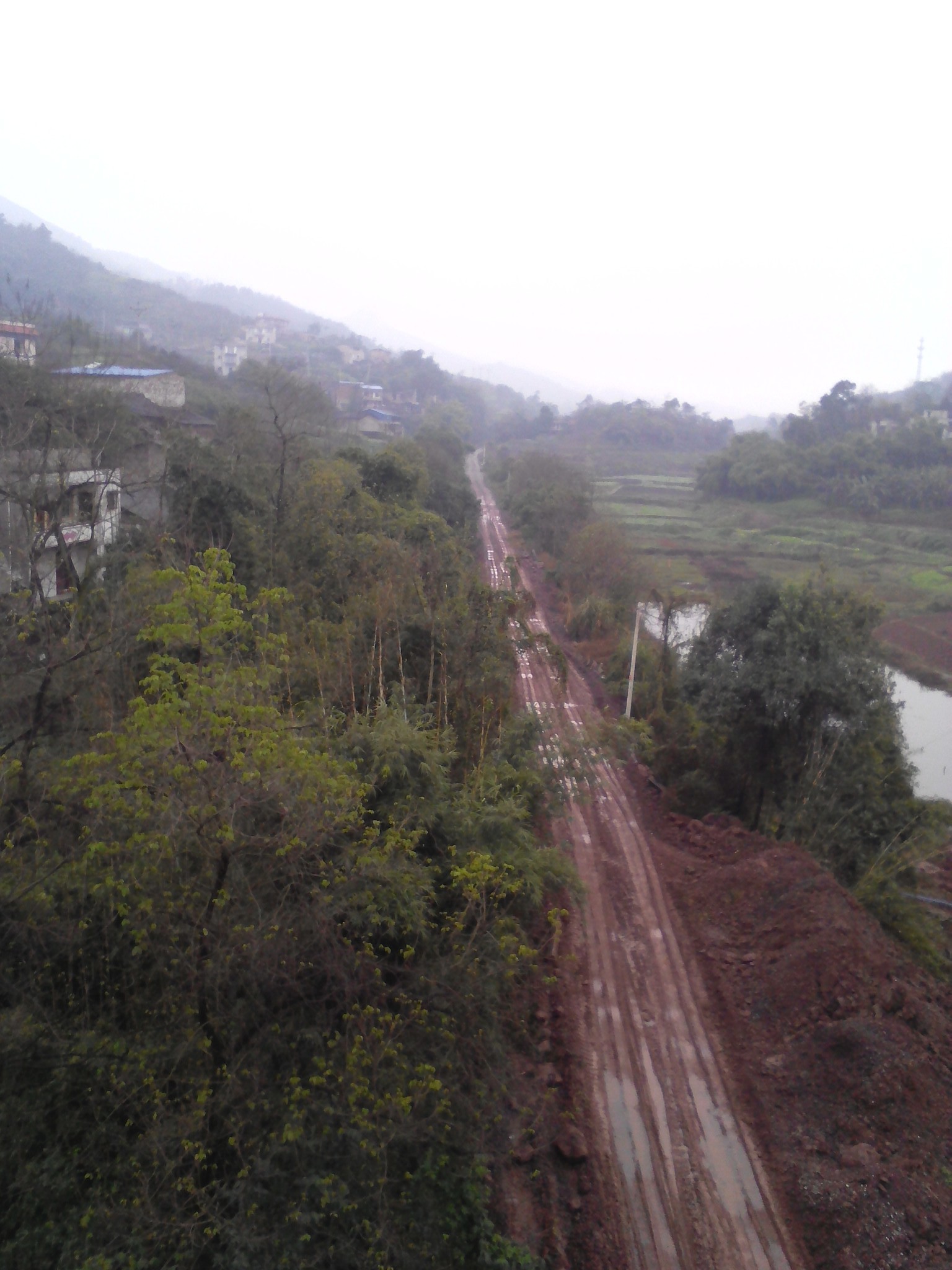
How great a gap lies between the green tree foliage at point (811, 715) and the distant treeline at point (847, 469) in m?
33.2

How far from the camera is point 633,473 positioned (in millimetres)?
60656

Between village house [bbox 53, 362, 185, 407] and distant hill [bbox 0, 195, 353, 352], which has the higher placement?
distant hill [bbox 0, 195, 353, 352]

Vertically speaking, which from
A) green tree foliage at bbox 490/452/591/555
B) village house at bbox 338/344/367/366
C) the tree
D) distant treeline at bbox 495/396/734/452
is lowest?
the tree

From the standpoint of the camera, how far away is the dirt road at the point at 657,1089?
5305 mm

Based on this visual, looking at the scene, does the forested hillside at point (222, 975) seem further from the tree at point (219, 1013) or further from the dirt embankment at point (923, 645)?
the dirt embankment at point (923, 645)

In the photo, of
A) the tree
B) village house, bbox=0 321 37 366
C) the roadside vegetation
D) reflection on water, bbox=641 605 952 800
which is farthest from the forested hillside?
village house, bbox=0 321 37 366

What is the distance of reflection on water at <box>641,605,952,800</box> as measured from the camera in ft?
55.8

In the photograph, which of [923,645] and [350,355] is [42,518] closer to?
[923,645]

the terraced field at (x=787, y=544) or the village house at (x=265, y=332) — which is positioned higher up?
the village house at (x=265, y=332)

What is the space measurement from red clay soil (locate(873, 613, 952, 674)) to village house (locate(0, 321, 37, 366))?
23339 mm

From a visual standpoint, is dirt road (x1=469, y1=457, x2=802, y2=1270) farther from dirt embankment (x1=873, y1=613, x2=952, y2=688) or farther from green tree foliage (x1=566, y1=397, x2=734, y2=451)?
green tree foliage (x1=566, y1=397, x2=734, y2=451)

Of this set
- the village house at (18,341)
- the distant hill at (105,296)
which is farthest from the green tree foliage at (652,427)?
the village house at (18,341)

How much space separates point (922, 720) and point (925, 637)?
658cm

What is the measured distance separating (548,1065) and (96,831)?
13.8ft
